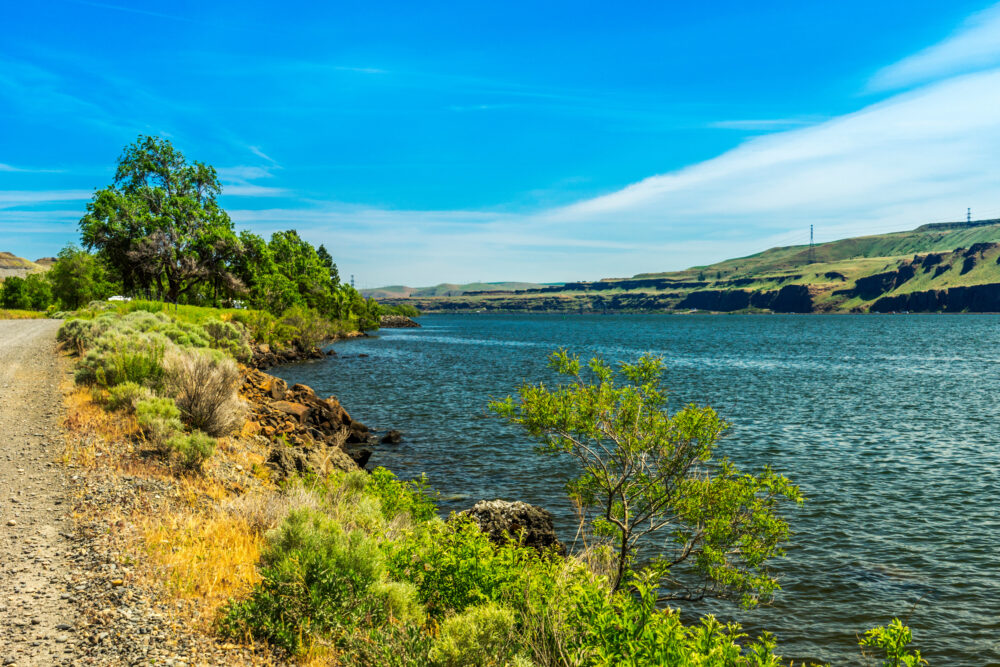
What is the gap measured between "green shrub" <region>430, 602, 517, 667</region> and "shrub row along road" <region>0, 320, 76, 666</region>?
339 cm

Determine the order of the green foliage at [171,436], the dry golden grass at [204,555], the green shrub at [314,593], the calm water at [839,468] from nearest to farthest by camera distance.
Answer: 1. the green shrub at [314,593]
2. the dry golden grass at [204,555]
3. the calm water at [839,468]
4. the green foliage at [171,436]

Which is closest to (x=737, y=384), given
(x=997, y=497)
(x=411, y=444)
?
(x=997, y=497)

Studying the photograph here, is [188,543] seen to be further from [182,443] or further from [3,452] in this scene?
[3,452]

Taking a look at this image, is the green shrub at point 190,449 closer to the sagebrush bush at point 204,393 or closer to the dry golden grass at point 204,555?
the sagebrush bush at point 204,393

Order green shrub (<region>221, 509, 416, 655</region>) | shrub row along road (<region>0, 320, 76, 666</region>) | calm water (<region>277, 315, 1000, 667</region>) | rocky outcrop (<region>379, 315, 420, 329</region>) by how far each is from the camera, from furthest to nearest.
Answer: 1. rocky outcrop (<region>379, 315, 420, 329</region>)
2. calm water (<region>277, 315, 1000, 667</region>)
3. green shrub (<region>221, 509, 416, 655</region>)
4. shrub row along road (<region>0, 320, 76, 666</region>)

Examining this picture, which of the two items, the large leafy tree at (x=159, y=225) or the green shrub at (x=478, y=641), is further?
the large leafy tree at (x=159, y=225)

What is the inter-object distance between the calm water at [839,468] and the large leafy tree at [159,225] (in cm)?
1373

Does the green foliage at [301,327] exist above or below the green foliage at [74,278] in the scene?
below

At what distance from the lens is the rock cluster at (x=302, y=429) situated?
14407mm

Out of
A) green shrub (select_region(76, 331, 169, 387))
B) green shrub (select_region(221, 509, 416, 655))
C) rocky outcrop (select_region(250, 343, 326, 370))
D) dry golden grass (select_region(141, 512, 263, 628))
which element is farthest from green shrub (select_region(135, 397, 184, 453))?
rocky outcrop (select_region(250, 343, 326, 370))

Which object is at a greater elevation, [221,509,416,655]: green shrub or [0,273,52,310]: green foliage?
[0,273,52,310]: green foliage

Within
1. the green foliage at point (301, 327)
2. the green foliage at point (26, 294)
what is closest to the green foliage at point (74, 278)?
the green foliage at point (26, 294)

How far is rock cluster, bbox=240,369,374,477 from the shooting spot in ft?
47.3

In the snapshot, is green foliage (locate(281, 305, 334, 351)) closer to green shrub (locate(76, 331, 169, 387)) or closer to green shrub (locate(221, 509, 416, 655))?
green shrub (locate(76, 331, 169, 387))
